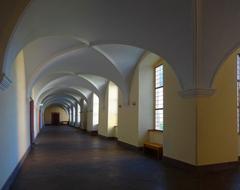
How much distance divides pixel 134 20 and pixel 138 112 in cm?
535

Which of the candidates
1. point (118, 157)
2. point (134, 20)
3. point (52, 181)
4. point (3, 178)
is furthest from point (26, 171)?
point (134, 20)

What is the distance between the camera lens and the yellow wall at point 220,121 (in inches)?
267

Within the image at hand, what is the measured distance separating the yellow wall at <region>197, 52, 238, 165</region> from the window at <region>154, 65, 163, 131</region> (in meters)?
3.11

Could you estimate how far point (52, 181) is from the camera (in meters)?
5.67

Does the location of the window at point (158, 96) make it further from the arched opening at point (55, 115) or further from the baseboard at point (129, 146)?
the arched opening at point (55, 115)

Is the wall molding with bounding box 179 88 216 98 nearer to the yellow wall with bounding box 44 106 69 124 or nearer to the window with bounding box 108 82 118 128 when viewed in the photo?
the window with bounding box 108 82 118 128

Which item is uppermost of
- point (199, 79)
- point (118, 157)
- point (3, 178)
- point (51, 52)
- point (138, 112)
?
point (51, 52)

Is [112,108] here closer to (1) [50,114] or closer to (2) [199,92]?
(2) [199,92]

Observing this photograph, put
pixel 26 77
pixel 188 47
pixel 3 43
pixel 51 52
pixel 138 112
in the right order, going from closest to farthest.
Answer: pixel 3 43 < pixel 188 47 < pixel 51 52 < pixel 26 77 < pixel 138 112

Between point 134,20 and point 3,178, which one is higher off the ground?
point 134,20

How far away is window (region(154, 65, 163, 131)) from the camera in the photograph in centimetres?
1012

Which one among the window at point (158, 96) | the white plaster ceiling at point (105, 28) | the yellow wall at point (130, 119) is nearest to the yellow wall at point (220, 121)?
the white plaster ceiling at point (105, 28)

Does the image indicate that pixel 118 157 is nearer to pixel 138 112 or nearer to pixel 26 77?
pixel 138 112

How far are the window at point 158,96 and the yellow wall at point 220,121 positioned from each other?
3.11 meters
